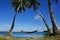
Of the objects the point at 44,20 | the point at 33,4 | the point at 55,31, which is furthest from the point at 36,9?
the point at 55,31

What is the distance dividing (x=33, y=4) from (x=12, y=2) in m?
4.64

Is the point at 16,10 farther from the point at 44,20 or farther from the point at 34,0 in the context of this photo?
the point at 44,20

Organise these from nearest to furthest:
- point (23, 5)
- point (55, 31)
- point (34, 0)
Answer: point (55, 31), point (34, 0), point (23, 5)

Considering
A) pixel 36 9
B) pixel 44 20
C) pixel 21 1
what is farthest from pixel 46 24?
pixel 21 1

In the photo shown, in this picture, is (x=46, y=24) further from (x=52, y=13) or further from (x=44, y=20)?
(x=52, y=13)

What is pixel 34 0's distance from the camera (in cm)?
4178

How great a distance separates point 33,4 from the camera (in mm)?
43344

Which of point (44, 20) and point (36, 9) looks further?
point (36, 9)

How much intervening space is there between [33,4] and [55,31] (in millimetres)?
12076

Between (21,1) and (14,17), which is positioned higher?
(21,1)

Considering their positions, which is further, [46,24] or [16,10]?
[16,10]

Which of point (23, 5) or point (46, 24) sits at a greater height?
point (23, 5)

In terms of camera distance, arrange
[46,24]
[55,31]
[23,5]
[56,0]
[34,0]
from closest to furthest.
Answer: [55,31], [56,0], [46,24], [34,0], [23,5]

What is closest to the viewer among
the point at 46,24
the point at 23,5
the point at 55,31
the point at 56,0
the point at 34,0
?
the point at 55,31
